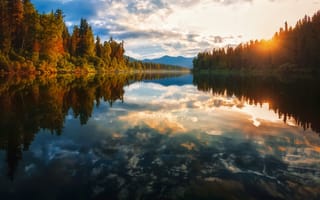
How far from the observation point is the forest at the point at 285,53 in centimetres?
8881

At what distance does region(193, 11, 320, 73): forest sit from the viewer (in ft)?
291

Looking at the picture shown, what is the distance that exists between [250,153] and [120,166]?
16.7 ft

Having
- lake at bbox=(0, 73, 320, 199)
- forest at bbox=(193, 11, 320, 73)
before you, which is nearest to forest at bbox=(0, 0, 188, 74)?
lake at bbox=(0, 73, 320, 199)

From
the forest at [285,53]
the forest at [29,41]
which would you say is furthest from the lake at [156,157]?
the forest at [285,53]

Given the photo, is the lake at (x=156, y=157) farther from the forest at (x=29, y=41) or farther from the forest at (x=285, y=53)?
the forest at (x=285, y=53)

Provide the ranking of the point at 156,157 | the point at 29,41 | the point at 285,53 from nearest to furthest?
the point at 156,157 < the point at 29,41 < the point at 285,53

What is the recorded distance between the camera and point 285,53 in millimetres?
106625

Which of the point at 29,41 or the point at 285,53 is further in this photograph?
the point at 285,53

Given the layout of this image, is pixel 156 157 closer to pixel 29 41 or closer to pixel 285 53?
pixel 29 41

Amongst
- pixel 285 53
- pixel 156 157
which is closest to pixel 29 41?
pixel 156 157

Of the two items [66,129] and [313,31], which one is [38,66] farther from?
[313,31]

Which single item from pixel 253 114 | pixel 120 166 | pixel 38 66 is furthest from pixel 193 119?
pixel 38 66

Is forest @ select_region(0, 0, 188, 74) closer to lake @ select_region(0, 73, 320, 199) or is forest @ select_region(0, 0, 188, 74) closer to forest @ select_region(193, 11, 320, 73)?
lake @ select_region(0, 73, 320, 199)

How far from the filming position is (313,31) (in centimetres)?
9688
